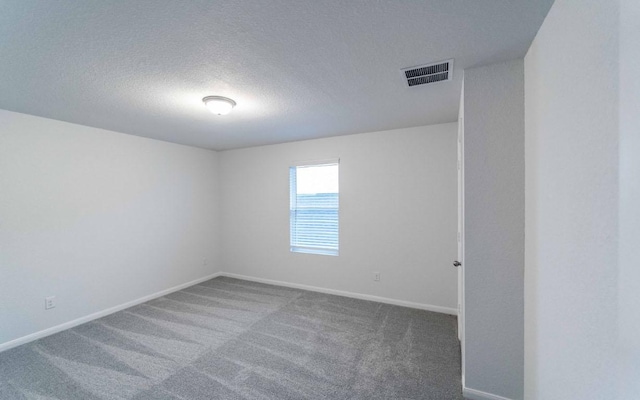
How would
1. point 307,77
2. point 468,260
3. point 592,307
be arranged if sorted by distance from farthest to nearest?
point 307,77 → point 468,260 → point 592,307

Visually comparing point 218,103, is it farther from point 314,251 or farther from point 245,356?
point 314,251

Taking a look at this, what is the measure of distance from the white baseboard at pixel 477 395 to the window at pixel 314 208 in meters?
2.35

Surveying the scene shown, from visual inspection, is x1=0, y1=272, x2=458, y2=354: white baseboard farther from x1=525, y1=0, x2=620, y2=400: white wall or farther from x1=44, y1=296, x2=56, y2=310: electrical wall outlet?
x1=525, y1=0, x2=620, y2=400: white wall

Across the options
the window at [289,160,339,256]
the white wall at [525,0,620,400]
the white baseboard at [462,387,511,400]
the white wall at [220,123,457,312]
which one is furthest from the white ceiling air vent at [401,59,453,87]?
the white baseboard at [462,387,511,400]

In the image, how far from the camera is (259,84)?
2.10 meters

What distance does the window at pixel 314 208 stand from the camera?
4.05 meters

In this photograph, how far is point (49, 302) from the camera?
9.53ft

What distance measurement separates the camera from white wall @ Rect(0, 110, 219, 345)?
2.69 m

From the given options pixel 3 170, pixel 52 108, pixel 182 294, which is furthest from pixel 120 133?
pixel 182 294

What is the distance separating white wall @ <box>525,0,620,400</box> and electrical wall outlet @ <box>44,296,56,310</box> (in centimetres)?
454

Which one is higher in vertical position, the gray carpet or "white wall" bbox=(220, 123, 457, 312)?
"white wall" bbox=(220, 123, 457, 312)

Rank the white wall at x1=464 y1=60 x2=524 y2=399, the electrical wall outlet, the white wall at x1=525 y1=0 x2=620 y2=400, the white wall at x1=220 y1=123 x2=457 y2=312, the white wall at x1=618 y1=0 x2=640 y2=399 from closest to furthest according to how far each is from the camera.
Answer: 1. the white wall at x1=618 y1=0 x2=640 y2=399
2. the white wall at x1=525 y1=0 x2=620 y2=400
3. the white wall at x1=464 y1=60 x2=524 y2=399
4. the electrical wall outlet
5. the white wall at x1=220 y1=123 x2=457 y2=312

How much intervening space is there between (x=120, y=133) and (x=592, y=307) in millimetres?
4810

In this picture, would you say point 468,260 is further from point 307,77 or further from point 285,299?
point 285,299
